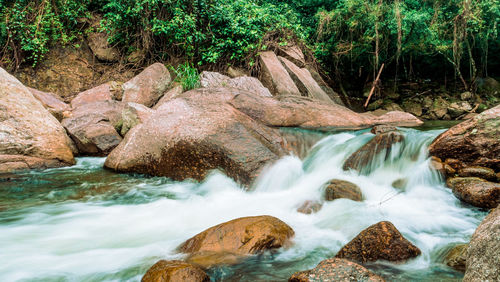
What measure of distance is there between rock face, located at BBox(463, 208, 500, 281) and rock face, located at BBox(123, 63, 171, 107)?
8.24m

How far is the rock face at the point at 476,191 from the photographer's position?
362 cm

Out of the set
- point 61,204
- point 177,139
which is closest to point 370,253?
point 177,139

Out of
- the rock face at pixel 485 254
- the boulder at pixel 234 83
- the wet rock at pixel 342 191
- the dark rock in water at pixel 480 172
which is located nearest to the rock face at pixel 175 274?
the rock face at pixel 485 254

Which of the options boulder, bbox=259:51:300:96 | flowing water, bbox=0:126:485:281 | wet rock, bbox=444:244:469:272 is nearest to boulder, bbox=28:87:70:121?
flowing water, bbox=0:126:485:281

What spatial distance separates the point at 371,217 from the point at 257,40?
24.6 feet

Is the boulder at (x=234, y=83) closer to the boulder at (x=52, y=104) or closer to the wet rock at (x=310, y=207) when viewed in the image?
the boulder at (x=52, y=104)

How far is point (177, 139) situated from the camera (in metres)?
4.95

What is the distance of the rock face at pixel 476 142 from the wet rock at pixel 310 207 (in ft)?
7.26

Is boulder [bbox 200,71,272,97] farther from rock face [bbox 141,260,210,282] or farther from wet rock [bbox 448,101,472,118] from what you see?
wet rock [bbox 448,101,472,118]

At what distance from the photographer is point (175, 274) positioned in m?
2.12

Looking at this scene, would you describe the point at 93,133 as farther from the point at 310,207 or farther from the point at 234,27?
the point at 234,27

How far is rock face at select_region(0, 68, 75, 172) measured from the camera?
5215 mm

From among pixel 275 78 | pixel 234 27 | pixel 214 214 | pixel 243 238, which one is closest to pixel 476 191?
pixel 243 238

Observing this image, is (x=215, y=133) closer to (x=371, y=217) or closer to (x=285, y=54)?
(x=371, y=217)
